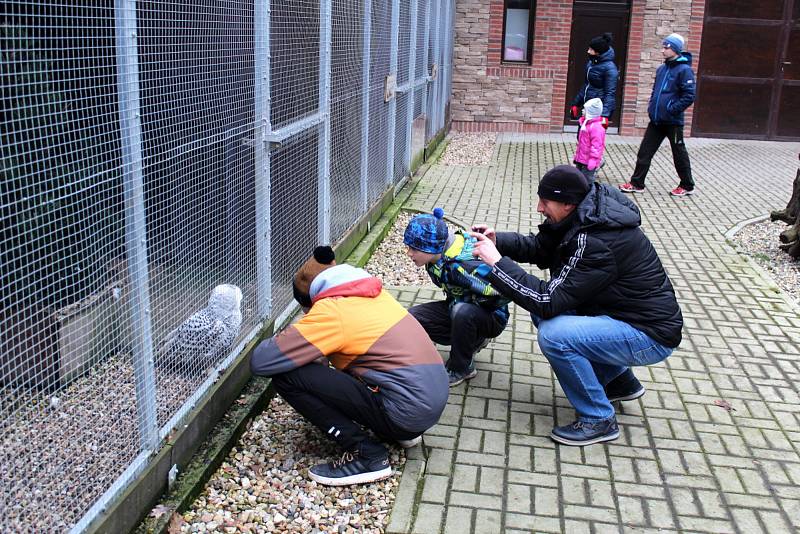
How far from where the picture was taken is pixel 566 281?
156 inches

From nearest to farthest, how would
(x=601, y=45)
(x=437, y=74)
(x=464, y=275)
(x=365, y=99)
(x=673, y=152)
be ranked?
(x=464, y=275), (x=365, y=99), (x=673, y=152), (x=601, y=45), (x=437, y=74)

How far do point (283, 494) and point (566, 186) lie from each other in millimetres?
1900

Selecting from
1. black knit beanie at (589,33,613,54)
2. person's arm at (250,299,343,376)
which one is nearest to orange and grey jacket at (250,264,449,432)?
person's arm at (250,299,343,376)

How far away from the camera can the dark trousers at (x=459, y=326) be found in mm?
4508

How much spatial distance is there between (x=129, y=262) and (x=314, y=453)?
1412 mm

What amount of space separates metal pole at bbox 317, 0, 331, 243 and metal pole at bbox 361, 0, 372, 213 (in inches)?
48.6

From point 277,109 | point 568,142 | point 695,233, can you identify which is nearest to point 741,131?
point 568,142

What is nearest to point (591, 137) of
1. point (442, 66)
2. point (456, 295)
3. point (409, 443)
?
point (442, 66)

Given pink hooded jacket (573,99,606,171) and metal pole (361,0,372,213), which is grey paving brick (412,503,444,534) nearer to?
metal pole (361,0,372,213)

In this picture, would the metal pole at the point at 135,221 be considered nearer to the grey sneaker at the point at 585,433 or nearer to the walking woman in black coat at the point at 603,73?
the grey sneaker at the point at 585,433

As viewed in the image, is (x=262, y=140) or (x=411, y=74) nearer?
(x=262, y=140)

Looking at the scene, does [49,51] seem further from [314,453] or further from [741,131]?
[741,131]

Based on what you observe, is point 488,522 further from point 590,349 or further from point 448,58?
point 448,58

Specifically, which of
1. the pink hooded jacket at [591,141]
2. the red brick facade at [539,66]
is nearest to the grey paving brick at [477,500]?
the pink hooded jacket at [591,141]
